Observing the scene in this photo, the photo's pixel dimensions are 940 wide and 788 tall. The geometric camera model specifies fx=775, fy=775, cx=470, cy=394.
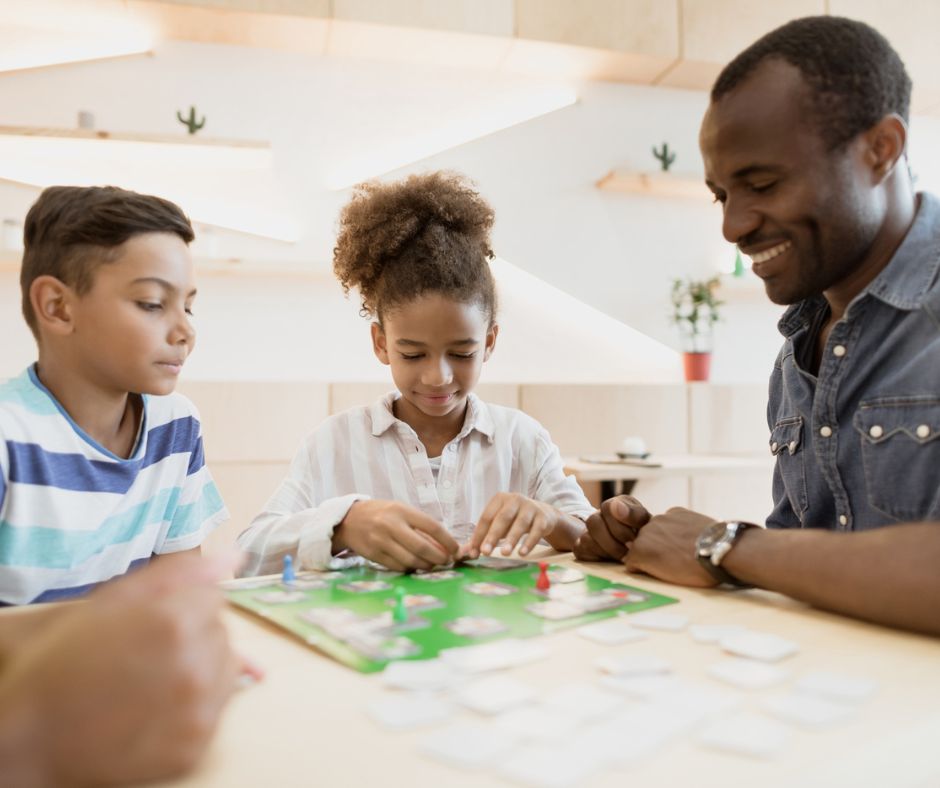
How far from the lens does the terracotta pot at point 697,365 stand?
382 cm

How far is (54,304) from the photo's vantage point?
129 cm

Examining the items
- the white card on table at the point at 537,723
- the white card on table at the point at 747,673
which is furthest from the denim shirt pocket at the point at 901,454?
the white card on table at the point at 537,723

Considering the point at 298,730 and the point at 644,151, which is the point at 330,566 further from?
the point at 644,151

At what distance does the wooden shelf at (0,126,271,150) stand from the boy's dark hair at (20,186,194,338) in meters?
1.85

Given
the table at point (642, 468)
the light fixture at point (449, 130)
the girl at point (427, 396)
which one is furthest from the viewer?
the light fixture at point (449, 130)

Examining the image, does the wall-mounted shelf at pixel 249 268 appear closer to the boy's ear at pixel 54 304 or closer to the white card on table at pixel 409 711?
the boy's ear at pixel 54 304

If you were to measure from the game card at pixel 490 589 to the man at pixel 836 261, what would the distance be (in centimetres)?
22

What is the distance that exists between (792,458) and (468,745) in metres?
0.93

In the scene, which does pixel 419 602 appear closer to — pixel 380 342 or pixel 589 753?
pixel 589 753

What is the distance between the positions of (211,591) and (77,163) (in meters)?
3.30

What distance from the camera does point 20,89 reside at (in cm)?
318

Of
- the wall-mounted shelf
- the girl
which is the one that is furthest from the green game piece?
the wall-mounted shelf

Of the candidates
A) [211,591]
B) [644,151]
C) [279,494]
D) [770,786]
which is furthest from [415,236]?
[644,151]

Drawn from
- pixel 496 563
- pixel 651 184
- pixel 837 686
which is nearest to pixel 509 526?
pixel 496 563
